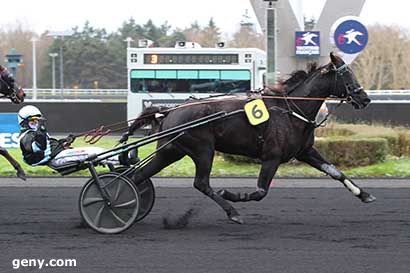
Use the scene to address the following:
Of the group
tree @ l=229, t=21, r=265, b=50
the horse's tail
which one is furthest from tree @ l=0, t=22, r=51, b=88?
the horse's tail

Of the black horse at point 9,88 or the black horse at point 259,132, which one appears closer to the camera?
→ the black horse at point 259,132

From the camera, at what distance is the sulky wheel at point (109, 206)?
751 centimetres

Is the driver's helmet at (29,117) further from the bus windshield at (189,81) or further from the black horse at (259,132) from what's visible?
the bus windshield at (189,81)

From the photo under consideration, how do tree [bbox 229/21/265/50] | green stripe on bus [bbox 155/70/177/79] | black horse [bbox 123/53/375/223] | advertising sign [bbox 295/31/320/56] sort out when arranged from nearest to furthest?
black horse [bbox 123/53/375/223], advertising sign [bbox 295/31/320/56], green stripe on bus [bbox 155/70/177/79], tree [bbox 229/21/265/50]

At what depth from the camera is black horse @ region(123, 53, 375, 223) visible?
7.78 metres

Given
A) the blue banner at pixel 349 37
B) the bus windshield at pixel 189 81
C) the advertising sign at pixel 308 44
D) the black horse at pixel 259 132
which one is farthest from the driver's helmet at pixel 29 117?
the bus windshield at pixel 189 81

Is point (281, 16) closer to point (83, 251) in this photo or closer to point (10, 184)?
point (10, 184)

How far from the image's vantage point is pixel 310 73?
8344 mm

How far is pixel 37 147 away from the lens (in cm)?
768

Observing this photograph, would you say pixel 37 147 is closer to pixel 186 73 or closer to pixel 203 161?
pixel 203 161

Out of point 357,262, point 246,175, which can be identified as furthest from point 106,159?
point 246,175

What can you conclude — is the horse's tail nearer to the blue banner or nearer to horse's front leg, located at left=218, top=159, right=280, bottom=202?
horse's front leg, located at left=218, top=159, right=280, bottom=202

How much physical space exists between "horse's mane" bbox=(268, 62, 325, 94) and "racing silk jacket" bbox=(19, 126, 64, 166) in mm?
2426

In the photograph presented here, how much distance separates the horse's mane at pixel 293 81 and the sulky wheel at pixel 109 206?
6.37 ft
